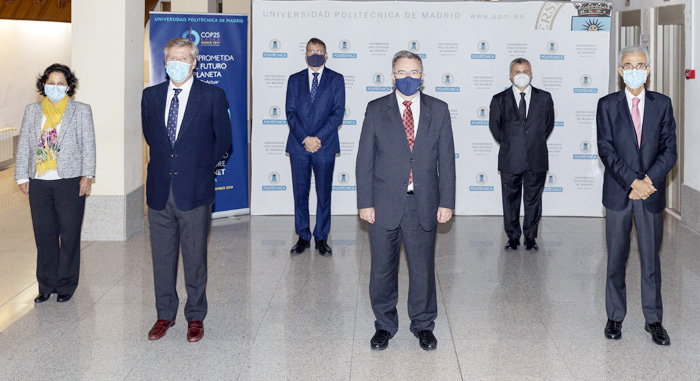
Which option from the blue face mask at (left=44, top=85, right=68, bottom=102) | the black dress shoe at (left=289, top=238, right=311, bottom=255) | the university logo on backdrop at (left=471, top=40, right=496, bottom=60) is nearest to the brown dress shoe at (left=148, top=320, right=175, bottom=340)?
the blue face mask at (left=44, top=85, right=68, bottom=102)

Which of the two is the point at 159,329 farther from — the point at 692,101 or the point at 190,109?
the point at 692,101

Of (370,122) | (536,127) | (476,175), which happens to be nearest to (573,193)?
Result: (476,175)

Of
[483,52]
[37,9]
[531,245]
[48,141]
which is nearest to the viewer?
[48,141]

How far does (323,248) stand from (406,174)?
9.77 ft

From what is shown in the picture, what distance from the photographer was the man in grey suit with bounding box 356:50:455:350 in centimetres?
503

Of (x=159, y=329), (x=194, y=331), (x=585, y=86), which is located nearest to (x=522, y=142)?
(x=585, y=86)

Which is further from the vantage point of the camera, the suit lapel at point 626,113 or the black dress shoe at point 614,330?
the black dress shoe at point 614,330

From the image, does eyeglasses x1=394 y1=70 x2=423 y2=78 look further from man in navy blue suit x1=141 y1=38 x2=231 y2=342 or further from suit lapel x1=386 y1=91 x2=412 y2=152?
man in navy blue suit x1=141 y1=38 x2=231 y2=342

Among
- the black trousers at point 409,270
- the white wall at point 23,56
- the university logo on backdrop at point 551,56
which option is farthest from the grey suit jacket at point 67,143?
the white wall at point 23,56

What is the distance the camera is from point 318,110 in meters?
7.83

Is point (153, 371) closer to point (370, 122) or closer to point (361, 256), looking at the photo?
point (370, 122)

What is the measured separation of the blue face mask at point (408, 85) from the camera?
4992 millimetres

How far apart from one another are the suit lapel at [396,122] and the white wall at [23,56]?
10627 mm

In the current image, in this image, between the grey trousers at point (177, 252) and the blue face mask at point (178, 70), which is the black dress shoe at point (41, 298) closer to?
the grey trousers at point (177, 252)
